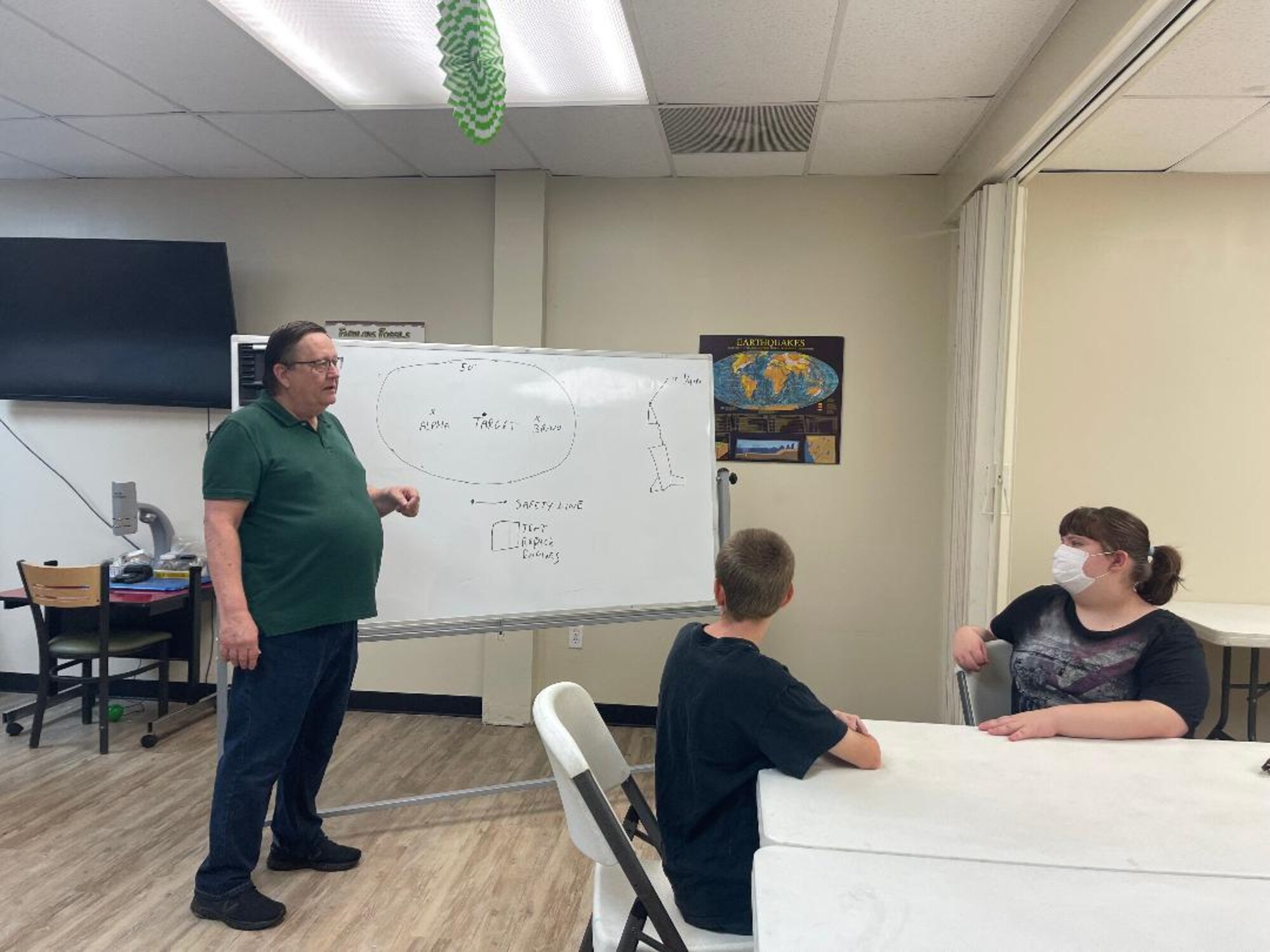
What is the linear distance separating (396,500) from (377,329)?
1686 millimetres

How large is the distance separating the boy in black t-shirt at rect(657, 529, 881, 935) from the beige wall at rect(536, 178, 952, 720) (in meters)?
2.33

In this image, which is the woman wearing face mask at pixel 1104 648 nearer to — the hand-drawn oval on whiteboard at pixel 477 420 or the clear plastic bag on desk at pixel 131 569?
the hand-drawn oval on whiteboard at pixel 477 420

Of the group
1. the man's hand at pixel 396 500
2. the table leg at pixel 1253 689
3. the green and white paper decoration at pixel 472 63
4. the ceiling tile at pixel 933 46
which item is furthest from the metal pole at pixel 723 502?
the table leg at pixel 1253 689

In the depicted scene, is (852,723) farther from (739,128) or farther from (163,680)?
(163,680)

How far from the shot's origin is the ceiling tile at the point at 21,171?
381 centimetres

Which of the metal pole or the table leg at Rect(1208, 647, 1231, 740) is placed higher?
the metal pole

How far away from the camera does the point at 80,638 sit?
139 inches

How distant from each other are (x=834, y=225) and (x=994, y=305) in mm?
910

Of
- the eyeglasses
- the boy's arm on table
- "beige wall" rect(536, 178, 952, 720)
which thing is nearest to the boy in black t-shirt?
the boy's arm on table

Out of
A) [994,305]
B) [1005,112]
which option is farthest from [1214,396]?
[1005,112]

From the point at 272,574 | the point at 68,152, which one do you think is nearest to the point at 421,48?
the point at 272,574

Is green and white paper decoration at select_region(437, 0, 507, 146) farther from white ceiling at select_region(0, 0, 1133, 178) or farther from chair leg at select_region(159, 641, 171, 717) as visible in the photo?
chair leg at select_region(159, 641, 171, 717)

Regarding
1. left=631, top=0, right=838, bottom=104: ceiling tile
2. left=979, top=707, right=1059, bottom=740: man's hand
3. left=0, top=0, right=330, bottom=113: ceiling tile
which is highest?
left=631, top=0, right=838, bottom=104: ceiling tile

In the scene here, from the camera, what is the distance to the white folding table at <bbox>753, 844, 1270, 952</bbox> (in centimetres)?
94
